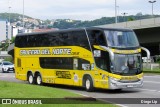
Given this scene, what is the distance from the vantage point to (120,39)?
22203 mm

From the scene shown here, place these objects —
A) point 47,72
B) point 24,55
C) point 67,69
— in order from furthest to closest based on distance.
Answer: point 24,55
point 47,72
point 67,69

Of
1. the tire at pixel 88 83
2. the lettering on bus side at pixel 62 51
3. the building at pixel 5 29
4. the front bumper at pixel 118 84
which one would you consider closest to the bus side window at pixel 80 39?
the lettering on bus side at pixel 62 51

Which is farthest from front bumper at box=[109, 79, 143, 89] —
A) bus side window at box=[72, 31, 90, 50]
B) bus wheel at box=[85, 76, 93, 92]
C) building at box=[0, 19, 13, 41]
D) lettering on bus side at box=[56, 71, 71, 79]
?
building at box=[0, 19, 13, 41]

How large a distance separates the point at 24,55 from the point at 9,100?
16.3 m

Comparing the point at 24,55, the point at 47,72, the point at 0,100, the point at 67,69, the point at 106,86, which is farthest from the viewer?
the point at 24,55

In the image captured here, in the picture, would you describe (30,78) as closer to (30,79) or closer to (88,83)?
(30,79)

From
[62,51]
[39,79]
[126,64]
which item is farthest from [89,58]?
[39,79]

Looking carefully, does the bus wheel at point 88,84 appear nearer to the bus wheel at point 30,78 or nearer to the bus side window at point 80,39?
the bus side window at point 80,39

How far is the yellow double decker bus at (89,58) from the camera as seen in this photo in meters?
21.5

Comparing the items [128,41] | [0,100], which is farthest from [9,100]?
[128,41]

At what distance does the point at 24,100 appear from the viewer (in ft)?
44.1

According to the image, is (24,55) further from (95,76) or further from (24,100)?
(24,100)

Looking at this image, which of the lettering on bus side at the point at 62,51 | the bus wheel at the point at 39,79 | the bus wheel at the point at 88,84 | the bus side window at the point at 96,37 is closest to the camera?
the bus side window at the point at 96,37

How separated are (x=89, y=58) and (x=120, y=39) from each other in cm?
193
